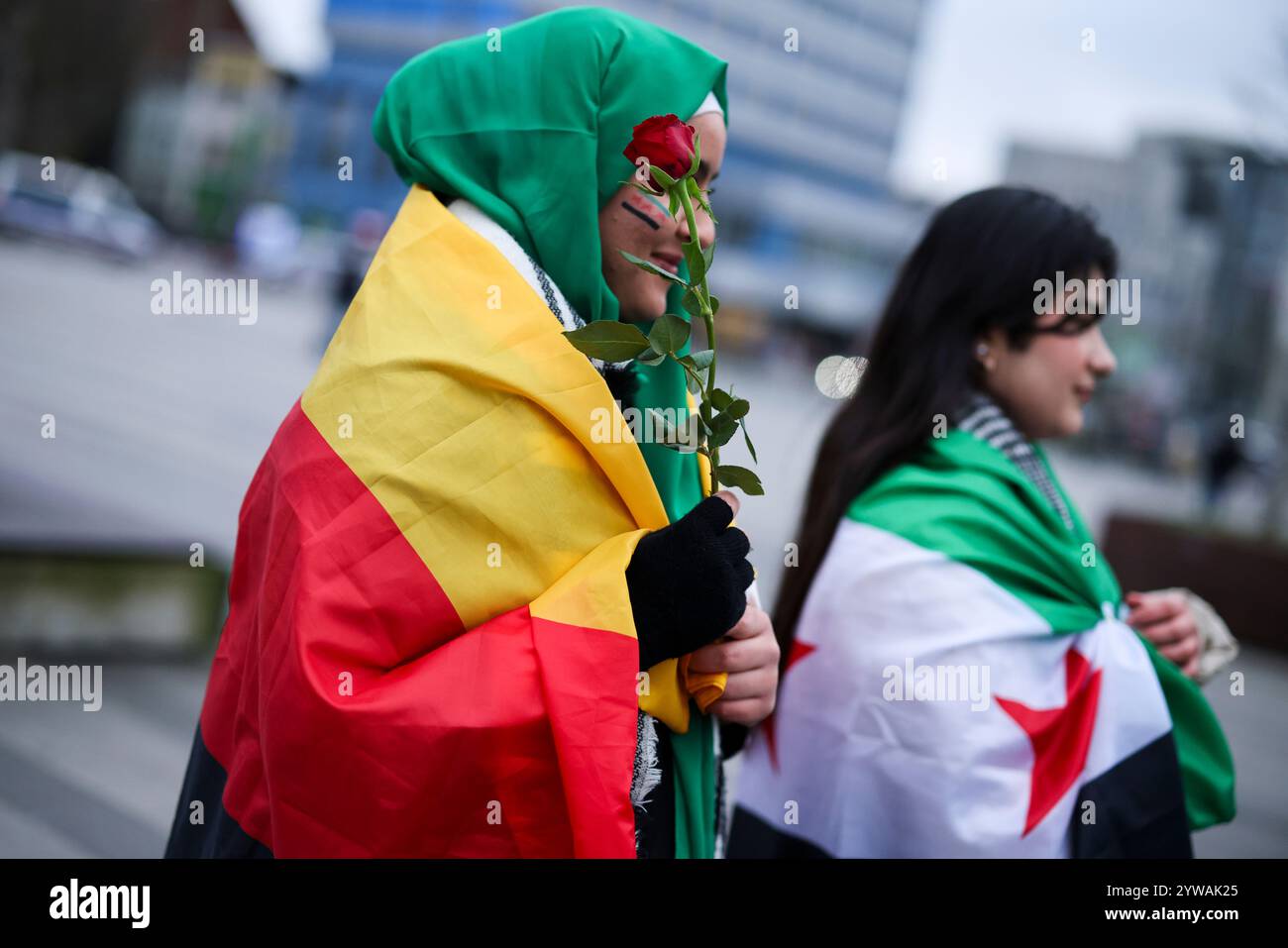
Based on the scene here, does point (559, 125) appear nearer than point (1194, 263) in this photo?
Yes

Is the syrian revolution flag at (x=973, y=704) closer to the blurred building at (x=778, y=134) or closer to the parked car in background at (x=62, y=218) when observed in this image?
the parked car in background at (x=62, y=218)

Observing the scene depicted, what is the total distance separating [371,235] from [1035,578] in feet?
55.6

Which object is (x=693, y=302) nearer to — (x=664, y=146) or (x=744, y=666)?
(x=664, y=146)

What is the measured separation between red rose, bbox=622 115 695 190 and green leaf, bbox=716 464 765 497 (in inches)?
14.8

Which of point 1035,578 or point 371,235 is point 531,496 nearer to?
point 1035,578

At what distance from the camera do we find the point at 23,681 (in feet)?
16.1

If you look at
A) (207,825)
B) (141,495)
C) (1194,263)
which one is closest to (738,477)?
(207,825)

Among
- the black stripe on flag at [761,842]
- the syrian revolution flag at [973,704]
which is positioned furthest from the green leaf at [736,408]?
the black stripe on flag at [761,842]

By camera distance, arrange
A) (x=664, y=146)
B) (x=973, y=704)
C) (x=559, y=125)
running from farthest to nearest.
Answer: (x=973, y=704)
(x=559, y=125)
(x=664, y=146)

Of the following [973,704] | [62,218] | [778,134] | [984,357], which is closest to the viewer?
[973,704]

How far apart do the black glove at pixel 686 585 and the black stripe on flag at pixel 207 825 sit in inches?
24.4

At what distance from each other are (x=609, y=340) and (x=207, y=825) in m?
0.96

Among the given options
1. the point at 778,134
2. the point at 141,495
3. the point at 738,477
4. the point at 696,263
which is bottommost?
the point at 738,477

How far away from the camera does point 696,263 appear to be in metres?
1.46
